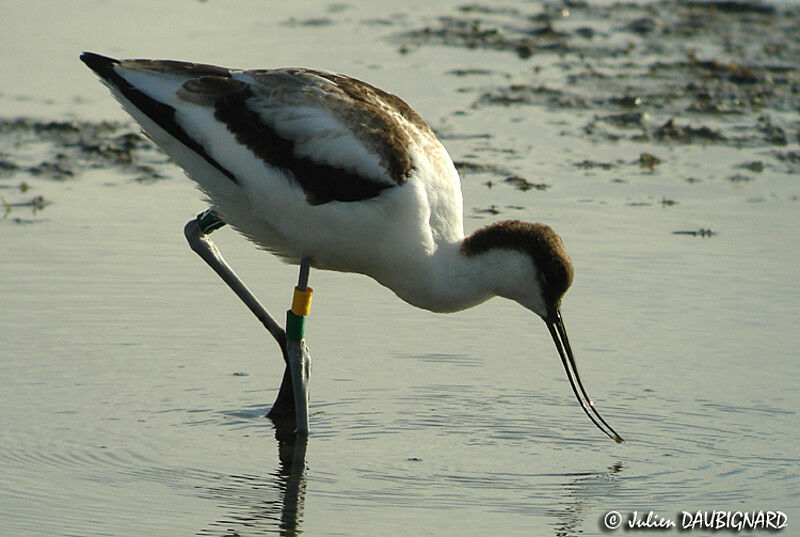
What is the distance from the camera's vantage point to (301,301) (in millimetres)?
5996

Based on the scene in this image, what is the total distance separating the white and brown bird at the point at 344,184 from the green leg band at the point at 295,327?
233 millimetres

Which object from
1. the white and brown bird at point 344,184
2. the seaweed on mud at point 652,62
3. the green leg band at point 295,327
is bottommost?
the seaweed on mud at point 652,62

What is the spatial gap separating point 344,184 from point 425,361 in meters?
1.16

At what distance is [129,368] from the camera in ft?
20.6

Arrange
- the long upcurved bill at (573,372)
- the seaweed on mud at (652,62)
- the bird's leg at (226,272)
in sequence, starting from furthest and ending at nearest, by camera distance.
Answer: the seaweed on mud at (652,62)
the bird's leg at (226,272)
the long upcurved bill at (573,372)

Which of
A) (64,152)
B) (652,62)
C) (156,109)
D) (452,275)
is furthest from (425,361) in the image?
(652,62)

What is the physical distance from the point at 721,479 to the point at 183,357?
2315mm

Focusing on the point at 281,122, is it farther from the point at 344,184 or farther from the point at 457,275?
the point at 457,275

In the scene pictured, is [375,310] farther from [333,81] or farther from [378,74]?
[378,74]

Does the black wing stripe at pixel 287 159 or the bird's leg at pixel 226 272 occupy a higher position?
the black wing stripe at pixel 287 159

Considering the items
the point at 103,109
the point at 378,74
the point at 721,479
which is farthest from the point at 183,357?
the point at 378,74

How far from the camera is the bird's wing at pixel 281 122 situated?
563 cm

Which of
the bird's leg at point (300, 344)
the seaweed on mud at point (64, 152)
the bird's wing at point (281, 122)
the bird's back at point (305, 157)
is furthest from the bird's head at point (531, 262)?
the seaweed on mud at point (64, 152)

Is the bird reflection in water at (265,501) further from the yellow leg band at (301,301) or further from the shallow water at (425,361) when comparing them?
the yellow leg band at (301,301)
